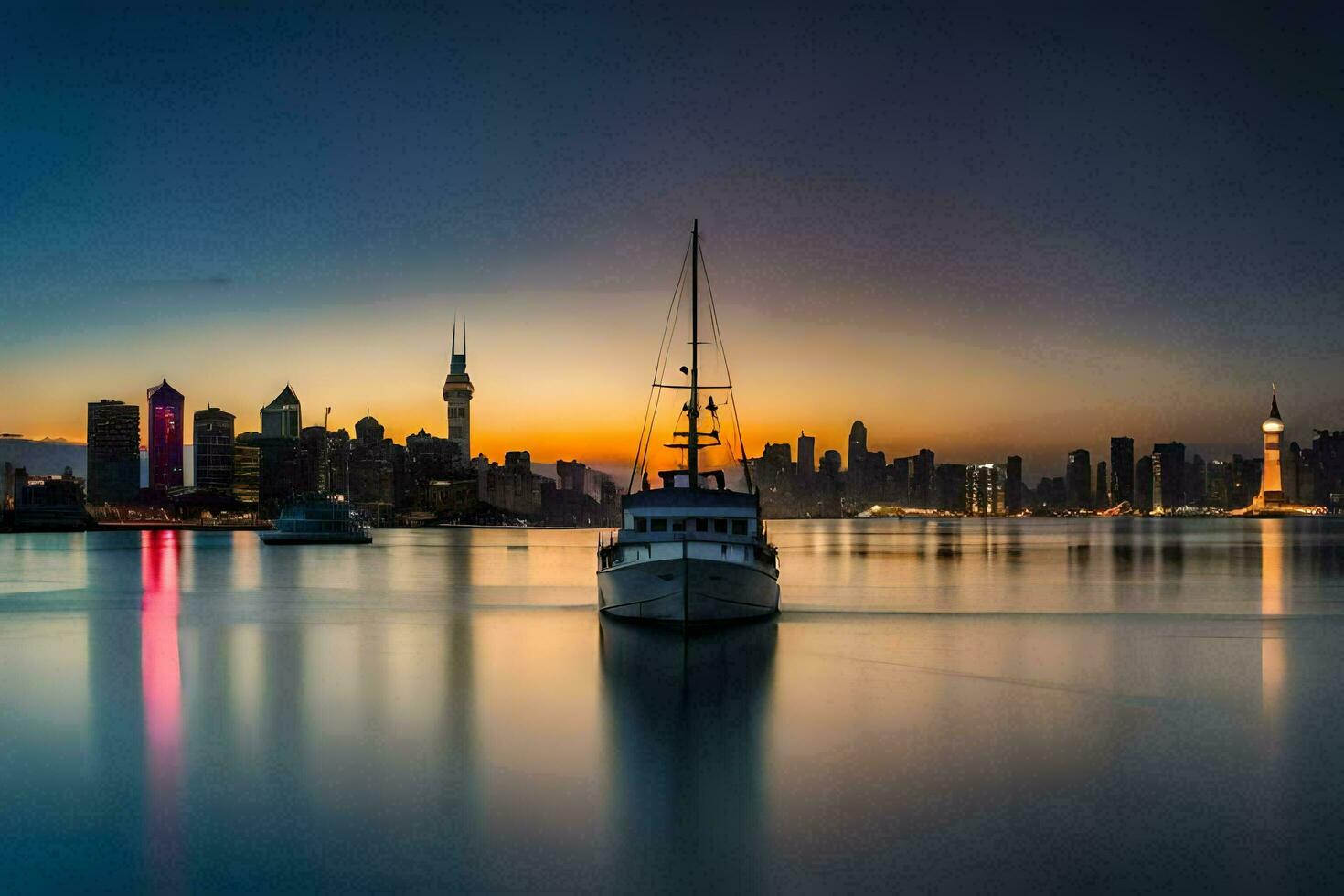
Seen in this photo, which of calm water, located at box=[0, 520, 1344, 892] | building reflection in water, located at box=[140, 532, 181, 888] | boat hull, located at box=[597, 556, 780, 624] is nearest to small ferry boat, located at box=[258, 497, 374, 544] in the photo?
building reflection in water, located at box=[140, 532, 181, 888]

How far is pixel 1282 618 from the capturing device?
164 feet

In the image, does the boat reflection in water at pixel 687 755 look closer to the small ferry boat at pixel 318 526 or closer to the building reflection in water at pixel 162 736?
the building reflection in water at pixel 162 736

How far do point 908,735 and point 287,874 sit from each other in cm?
1313

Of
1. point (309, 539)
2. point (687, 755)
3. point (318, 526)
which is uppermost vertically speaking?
point (687, 755)

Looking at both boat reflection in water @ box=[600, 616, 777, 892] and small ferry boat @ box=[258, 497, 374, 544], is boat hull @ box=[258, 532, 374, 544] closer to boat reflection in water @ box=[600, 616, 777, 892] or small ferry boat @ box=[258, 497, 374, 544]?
small ferry boat @ box=[258, 497, 374, 544]

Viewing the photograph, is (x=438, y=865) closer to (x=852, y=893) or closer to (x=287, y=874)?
(x=287, y=874)

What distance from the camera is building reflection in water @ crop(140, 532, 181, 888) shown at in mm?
15477

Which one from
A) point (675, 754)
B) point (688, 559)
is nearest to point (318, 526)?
point (688, 559)

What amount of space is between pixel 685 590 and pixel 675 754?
15226 millimetres

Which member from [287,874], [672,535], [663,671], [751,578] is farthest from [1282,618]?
[287,874]

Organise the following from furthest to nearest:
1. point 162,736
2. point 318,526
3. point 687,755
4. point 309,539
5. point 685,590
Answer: point 318,526
point 309,539
point 685,590
point 162,736
point 687,755

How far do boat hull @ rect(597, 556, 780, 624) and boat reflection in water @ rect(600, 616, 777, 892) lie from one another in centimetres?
87

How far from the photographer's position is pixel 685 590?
36.9 metres

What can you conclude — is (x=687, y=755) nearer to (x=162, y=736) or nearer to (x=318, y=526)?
(x=162, y=736)
